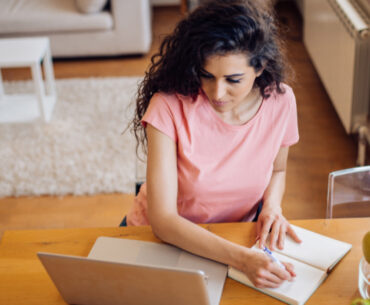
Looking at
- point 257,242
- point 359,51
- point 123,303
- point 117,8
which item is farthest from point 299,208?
point 117,8

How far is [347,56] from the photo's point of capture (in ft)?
8.13

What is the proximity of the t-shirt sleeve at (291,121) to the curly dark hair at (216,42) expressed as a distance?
64mm

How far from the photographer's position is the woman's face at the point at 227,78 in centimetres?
114

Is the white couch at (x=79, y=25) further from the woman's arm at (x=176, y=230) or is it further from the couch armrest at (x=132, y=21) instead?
the woman's arm at (x=176, y=230)

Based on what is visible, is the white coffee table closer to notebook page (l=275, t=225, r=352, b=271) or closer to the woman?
the woman

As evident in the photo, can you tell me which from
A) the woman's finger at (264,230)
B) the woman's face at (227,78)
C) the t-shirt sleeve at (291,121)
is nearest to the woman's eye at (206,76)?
the woman's face at (227,78)

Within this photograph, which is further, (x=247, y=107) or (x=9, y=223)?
(x=9, y=223)

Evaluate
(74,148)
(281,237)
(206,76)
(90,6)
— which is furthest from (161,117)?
(90,6)

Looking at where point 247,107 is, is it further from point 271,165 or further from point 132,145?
point 132,145

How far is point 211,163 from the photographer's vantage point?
1289 mm

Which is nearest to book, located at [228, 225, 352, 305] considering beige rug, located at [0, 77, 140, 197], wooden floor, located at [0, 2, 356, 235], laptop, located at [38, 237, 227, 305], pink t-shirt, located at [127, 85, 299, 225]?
laptop, located at [38, 237, 227, 305]

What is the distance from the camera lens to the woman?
3.70ft

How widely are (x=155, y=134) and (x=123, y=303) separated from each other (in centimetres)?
43

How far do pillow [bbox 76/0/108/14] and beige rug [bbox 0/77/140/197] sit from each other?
2.07 ft
